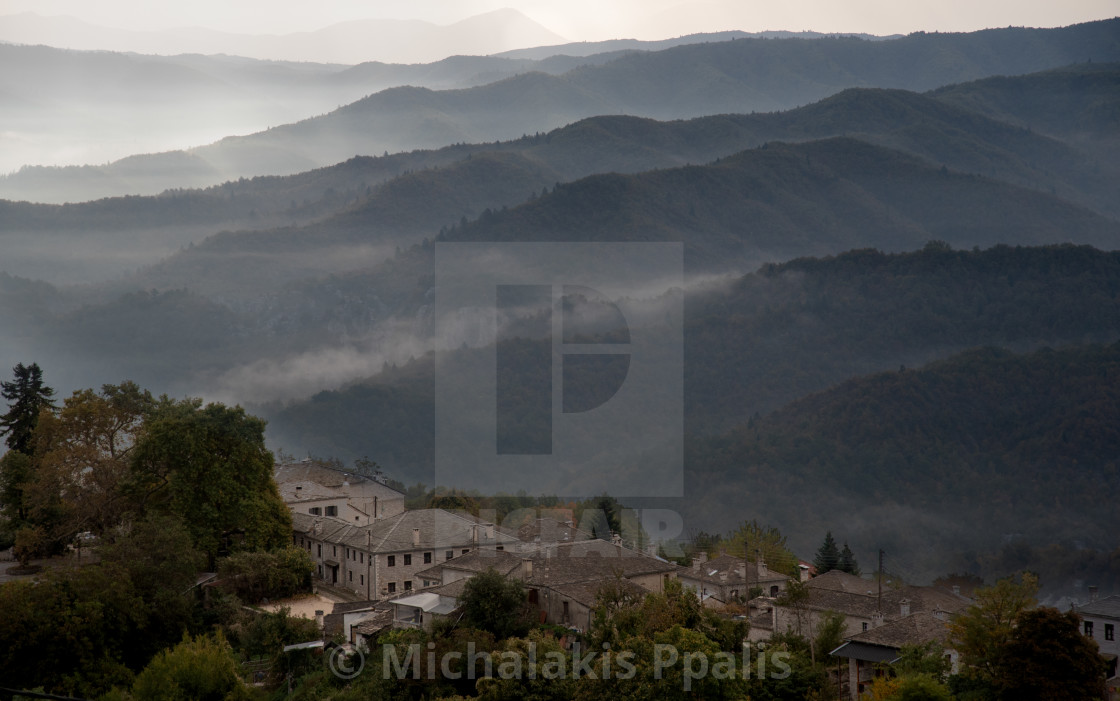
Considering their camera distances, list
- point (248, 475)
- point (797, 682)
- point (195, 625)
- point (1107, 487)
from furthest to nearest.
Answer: point (1107, 487) → point (248, 475) → point (195, 625) → point (797, 682)

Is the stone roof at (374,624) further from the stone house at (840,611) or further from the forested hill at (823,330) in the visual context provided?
the forested hill at (823,330)

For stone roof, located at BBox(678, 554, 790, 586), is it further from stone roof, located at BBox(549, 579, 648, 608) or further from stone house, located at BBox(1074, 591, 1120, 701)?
stone house, located at BBox(1074, 591, 1120, 701)

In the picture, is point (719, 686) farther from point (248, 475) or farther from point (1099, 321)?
point (1099, 321)

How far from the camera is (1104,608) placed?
3325 centimetres

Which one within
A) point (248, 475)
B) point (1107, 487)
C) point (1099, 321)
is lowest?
point (1107, 487)

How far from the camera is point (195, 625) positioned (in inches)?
1519

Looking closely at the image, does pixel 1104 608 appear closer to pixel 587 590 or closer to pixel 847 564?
pixel 587 590

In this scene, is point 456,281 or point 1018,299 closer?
point 1018,299

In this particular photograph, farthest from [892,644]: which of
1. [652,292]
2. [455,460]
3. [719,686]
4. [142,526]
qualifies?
[652,292]

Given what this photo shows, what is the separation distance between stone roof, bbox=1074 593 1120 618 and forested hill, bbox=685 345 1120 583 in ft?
141

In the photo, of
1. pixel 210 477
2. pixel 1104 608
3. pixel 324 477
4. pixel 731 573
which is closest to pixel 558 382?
pixel 324 477

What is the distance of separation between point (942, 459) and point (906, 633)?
237ft

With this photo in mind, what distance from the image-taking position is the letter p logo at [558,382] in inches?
4254

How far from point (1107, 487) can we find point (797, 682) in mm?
72570
